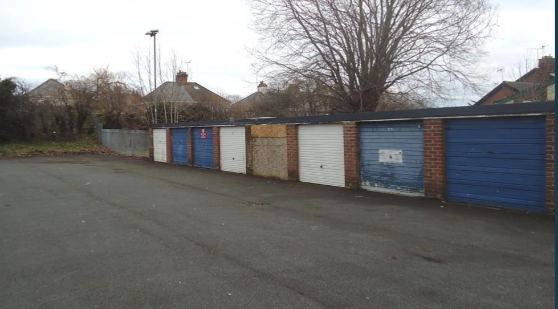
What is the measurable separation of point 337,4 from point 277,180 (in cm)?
1008

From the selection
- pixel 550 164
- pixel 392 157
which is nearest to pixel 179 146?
pixel 392 157

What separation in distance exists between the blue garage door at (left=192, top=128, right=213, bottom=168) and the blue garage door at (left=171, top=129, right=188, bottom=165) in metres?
0.86

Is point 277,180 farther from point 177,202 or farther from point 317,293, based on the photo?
point 317,293

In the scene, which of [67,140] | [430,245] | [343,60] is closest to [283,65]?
[343,60]

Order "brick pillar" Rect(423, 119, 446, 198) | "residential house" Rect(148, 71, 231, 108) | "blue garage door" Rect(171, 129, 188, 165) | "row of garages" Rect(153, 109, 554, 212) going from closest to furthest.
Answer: "row of garages" Rect(153, 109, 554, 212) → "brick pillar" Rect(423, 119, 446, 198) → "blue garage door" Rect(171, 129, 188, 165) → "residential house" Rect(148, 71, 231, 108)

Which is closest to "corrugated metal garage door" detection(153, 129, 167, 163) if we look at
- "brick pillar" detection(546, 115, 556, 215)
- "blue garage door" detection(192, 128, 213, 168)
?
"blue garage door" detection(192, 128, 213, 168)

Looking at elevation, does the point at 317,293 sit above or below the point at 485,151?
below

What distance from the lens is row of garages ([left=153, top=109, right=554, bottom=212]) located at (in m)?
8.18

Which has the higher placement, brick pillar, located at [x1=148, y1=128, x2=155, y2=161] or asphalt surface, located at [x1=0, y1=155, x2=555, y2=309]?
brick pillar, located at [x1=148, y1=128, x2=155, y2=161]

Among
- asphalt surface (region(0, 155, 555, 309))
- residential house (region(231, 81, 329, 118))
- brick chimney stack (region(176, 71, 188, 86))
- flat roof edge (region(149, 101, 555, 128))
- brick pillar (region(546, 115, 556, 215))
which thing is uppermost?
brick chimney stack (region(176, 71, 188, 86))

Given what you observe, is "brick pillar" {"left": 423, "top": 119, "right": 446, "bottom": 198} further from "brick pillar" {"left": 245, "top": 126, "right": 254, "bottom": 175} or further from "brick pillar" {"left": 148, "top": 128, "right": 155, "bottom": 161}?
"brick pillar" {"left": 148, "top": 128, "right": 155, "bottom": 161}

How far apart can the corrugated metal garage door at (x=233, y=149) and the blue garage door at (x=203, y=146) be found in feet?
3.12

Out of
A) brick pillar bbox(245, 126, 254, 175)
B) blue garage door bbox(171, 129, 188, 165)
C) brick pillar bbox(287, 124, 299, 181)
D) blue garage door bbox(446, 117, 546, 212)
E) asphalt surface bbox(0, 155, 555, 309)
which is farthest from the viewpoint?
blue garage door bbox(171, 129, 188, 165)

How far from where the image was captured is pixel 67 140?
1244 inches
